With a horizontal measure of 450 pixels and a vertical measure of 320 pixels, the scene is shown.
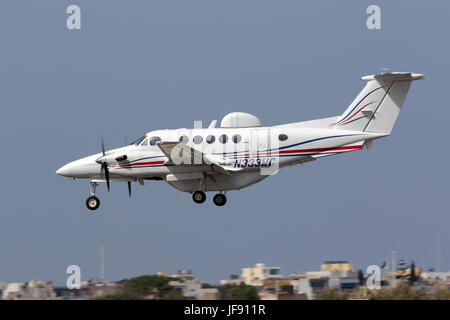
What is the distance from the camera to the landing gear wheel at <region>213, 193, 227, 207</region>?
41.1 metres

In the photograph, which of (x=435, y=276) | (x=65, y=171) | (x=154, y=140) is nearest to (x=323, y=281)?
(x=435, y=276)

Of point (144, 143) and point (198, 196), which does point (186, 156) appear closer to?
point (198, 196)

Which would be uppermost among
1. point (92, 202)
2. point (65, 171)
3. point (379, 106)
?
point (379, 106)

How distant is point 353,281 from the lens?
3738 centimetres

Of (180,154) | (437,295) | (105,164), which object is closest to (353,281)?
(437,295)

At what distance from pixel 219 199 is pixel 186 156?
284 cm

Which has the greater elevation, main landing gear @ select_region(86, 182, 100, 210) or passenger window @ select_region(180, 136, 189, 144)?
passenger window @ select_region(180, 136, 189, 144)

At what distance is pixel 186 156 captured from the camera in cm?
3944

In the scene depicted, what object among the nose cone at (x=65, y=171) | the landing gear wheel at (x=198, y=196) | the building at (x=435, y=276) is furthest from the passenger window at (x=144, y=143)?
the building at (x=435, y=276)

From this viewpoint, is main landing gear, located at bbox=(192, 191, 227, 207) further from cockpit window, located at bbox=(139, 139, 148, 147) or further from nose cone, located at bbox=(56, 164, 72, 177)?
nose cone, located at bbox=(56, 164, 72, 177)

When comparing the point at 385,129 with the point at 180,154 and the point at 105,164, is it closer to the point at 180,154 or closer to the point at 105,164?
the point at 180,154

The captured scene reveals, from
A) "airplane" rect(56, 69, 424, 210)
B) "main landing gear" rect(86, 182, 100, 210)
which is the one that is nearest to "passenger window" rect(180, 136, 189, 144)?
"airplane" rect(56, 69, 424, 210)

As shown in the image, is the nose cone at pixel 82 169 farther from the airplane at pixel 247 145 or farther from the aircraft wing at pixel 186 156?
the aircraft wing at pixel 186 156
